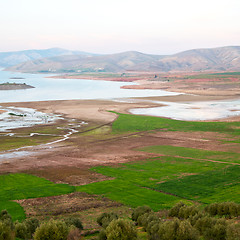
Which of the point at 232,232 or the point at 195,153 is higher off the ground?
the point at 232,232

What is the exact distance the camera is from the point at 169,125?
206 feet

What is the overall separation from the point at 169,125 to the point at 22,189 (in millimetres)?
37155

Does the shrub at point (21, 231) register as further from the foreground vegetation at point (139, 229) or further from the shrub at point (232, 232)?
the shrub at point (232, 232)

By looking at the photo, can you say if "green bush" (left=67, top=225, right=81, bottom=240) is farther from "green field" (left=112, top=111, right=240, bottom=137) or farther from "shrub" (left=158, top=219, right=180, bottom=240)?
"green field" (left=112, top=111, right=240, bottom=137)

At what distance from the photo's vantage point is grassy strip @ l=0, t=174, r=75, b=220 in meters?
26.7

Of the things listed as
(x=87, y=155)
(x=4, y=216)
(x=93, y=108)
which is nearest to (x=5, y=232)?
(x=4, y=216)

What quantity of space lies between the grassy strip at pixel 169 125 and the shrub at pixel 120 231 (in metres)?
41.1

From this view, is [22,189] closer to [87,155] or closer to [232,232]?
[87,155]


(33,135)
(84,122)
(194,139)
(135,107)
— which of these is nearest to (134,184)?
(194,139)

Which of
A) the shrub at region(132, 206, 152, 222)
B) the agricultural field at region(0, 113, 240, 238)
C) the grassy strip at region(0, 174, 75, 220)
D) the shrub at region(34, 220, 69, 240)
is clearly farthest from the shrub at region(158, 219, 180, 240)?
the grassy strip at region(0, 174, 75, 220)

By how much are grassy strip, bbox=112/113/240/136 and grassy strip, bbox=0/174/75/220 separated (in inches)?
1045

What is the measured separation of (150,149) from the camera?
1811 inches

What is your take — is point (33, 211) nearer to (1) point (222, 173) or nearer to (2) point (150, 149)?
(1) point (222, 173)

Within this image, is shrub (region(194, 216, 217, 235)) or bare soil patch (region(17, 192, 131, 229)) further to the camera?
bare soil patch (region(17, 192, 131, 229))
